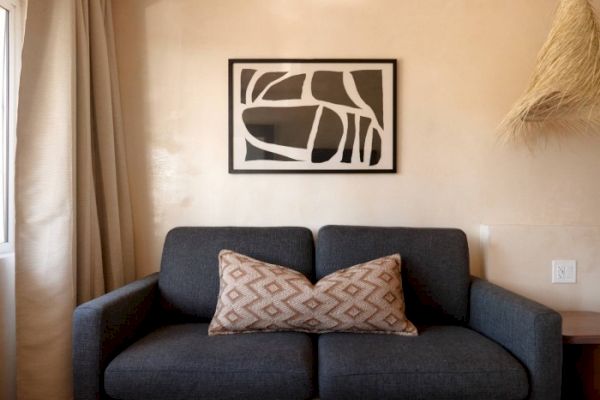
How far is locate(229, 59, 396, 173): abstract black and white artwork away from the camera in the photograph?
2.26 m

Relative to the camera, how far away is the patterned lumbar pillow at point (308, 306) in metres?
1.71

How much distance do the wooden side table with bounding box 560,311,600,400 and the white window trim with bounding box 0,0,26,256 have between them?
7.94 feet

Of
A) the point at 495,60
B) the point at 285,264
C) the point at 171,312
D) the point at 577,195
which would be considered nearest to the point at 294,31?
the point at 495,60

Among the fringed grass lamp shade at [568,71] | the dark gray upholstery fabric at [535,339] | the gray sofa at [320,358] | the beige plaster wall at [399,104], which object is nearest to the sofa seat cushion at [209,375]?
the gray sofa at [320,358]

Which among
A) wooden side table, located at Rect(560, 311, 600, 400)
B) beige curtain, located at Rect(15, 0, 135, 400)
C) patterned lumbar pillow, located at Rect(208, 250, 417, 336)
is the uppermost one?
beige curtain, located at Rect(15, 0, 135, 400)

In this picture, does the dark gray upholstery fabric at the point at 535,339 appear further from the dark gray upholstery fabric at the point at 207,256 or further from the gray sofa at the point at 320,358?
the dark gray upholstery fabric at the point at 207,256

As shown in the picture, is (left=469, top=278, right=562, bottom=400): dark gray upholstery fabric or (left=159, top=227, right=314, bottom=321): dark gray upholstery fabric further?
(left=159, top=227, right=314, bottom=321): dark gray upholstery fabric

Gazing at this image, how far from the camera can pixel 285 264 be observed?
2.00 metres

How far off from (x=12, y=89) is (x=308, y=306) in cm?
163

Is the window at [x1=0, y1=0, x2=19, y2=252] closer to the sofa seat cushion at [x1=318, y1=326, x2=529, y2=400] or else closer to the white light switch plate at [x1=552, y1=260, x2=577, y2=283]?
the sofa seat cushion at [x1=318, y1=326, x2=529, y2=400]

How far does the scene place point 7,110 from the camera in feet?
5.92

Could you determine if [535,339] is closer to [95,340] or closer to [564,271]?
[564,271]

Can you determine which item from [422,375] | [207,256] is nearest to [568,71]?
[422,375]

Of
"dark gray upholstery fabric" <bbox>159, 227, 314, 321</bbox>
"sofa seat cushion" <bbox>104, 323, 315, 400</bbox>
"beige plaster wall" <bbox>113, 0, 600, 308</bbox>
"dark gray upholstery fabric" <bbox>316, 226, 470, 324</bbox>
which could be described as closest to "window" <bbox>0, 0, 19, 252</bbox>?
"beige plaster wall" <bbox>113, 0, 600, 308</bbox>
